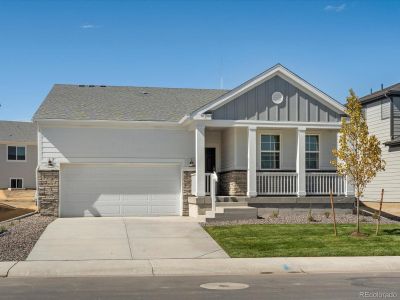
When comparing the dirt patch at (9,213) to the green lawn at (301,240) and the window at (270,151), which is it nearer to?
the green lawn at (301,240)

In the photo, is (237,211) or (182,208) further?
(182,208)

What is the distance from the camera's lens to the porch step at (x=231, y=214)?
67.7 ft

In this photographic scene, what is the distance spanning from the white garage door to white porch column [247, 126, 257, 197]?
3.25 metres

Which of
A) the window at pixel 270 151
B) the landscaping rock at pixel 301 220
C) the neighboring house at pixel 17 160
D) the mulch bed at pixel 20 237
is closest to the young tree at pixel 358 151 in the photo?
the landscaping rock at pixel 301 220

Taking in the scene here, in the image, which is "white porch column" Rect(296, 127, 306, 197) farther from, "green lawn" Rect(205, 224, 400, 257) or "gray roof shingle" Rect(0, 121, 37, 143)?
"gray roof shingle" Rect(0, 121, 37, 143)

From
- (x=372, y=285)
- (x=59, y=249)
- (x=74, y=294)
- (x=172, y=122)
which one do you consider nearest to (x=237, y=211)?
(x=172, y=122)

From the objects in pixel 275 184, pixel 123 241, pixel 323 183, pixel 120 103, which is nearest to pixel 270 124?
pixel 275 184

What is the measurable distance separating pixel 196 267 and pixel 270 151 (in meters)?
11.7

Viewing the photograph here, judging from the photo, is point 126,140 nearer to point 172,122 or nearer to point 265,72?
point 172,122

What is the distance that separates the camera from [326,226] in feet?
64.3

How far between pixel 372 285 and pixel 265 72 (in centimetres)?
1330

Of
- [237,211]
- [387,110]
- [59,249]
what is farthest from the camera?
[387,110]

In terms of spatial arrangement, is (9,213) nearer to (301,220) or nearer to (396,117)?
(301,220)

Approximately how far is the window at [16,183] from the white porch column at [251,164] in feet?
90.2
